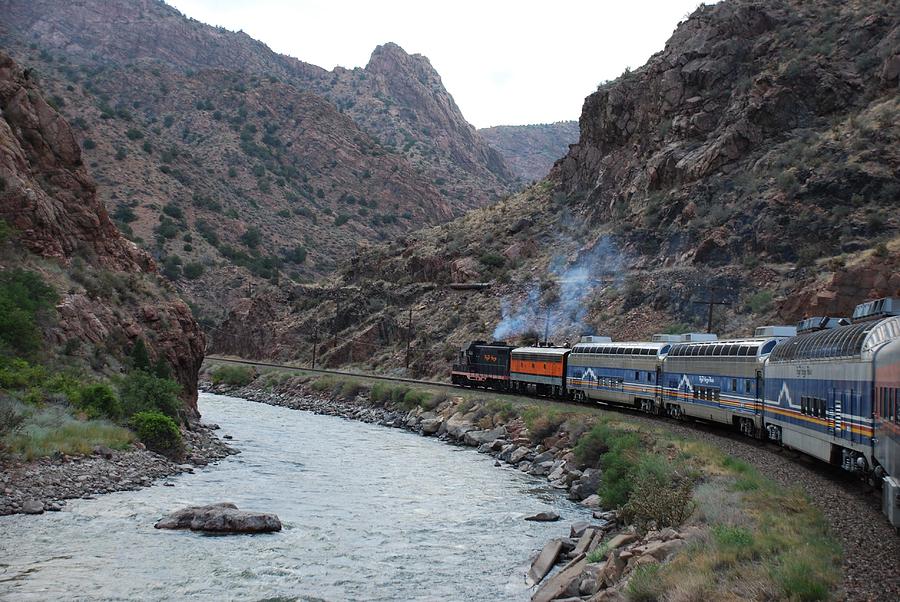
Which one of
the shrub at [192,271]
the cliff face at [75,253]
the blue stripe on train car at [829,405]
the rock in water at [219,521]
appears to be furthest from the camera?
the shrub at [192,271]

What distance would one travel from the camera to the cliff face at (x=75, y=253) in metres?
38.2

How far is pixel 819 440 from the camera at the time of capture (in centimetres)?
2091

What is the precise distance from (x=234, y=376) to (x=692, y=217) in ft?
148

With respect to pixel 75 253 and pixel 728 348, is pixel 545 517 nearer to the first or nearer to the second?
pixel 728 348

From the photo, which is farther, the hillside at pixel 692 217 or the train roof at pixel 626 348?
the hillside at pixel 692 217

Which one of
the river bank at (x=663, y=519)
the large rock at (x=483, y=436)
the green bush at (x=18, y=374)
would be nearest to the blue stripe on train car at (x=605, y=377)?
the river bank at (x=663, y=519)

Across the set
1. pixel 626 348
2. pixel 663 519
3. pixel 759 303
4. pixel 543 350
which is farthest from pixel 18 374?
pixel 759 303

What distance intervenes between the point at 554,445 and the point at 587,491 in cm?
955

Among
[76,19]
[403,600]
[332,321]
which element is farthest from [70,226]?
[76,19]

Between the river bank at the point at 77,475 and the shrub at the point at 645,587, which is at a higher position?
the shrub at the point at 645,587

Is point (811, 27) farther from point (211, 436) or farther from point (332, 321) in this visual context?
point (211, 436)

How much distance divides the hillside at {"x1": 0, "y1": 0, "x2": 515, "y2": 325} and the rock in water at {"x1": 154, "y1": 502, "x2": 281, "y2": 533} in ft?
298

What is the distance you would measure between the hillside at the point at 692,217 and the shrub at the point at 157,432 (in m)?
35.9

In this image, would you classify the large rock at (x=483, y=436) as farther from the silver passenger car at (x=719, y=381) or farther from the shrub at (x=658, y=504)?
the shrub at (x=658, y=504)
